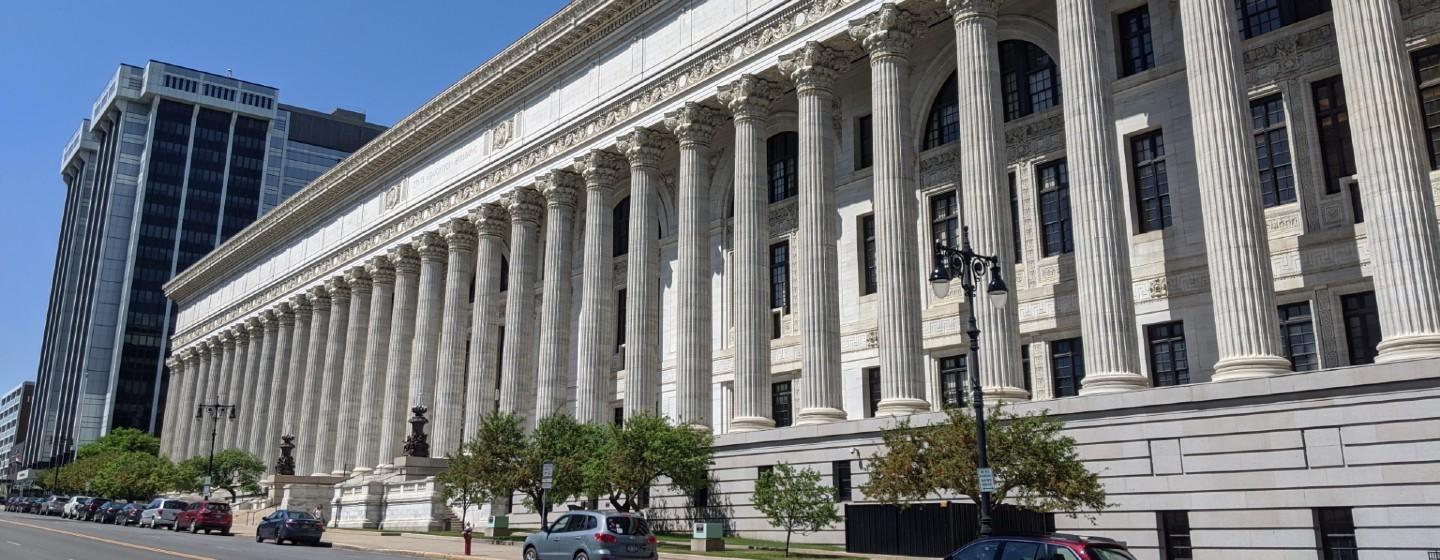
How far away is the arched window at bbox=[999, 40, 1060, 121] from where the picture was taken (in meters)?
34.9

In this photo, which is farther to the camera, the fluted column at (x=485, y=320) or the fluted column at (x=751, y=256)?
the fluted column at (x=485, y=320)

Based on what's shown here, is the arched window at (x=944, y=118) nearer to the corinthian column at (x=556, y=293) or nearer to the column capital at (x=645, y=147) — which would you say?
the column capital at (x=645, y=147)

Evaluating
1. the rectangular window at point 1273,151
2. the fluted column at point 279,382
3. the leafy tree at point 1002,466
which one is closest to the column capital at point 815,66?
the rectangular window at point 1273,151

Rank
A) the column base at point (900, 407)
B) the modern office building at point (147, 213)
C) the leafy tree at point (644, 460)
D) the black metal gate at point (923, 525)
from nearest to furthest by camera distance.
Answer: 1. the black metal gate at point (923, 525)
2. the column base at point (900, 407)
3. the leafy tree at point (644, 460)
4. the modern office building at point (147, 213)

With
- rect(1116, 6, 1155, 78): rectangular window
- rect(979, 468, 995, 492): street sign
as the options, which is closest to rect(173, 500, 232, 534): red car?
rect(979, 468, 995, 492): street sign

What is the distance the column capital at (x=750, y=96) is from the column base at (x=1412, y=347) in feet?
75.7

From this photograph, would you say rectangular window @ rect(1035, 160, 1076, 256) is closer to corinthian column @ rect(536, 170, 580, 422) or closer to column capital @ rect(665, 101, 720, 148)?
column capital @ rect(665, 101, 720, 148)

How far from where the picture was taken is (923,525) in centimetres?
2667

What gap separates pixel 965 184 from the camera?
30.6m

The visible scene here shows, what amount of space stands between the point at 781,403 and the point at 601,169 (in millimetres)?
13631

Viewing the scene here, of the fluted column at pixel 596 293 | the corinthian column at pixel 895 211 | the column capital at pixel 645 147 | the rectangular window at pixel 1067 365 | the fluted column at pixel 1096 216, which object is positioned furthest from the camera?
the fluted column at pixel 596 293

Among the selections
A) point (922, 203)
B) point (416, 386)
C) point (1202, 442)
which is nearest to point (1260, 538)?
point (1202, 442)

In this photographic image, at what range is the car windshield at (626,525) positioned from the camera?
23359 millimetres

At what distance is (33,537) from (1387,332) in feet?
145
